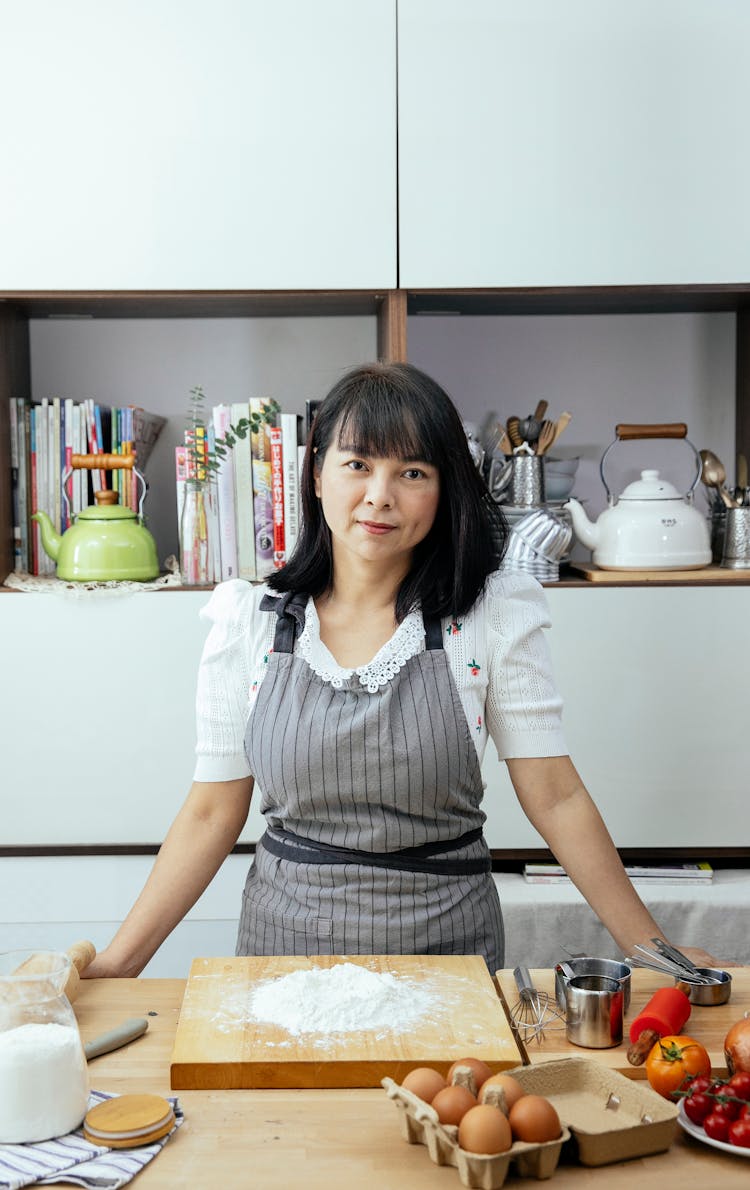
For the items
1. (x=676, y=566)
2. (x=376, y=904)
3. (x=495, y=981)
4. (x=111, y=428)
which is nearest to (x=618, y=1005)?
(x=495, y=981)

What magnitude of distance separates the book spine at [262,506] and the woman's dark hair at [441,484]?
2.82 feet

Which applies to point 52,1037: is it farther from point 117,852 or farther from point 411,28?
point 411,28

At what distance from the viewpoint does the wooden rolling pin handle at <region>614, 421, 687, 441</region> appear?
8.27 feet

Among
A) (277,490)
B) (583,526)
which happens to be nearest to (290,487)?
(277,490)

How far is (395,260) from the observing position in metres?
2.38

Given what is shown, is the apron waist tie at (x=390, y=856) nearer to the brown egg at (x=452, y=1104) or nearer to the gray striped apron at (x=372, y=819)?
the gray striped apron at (x=372, y=819)

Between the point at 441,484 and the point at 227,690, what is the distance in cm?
37

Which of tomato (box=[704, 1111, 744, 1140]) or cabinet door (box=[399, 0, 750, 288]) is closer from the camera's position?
tomato (box=[704, 1111, 744, 1140])

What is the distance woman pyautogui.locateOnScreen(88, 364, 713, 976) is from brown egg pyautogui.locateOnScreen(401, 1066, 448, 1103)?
1.55 ft

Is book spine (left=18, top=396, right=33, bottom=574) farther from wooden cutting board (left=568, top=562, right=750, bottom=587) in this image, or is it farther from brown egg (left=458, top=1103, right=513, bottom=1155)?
brown egg (left=458, top=1103, right=513, bottom=1155)

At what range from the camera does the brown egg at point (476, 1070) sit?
955mm

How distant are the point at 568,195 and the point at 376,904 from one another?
4.93 feet

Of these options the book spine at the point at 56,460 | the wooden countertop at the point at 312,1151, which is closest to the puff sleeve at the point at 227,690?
the wooden countertop at the point at 312,1151

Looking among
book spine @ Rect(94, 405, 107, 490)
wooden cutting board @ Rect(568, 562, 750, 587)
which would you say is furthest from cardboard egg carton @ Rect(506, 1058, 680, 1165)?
book spine @ Rect(94, 405, 107, 490)
